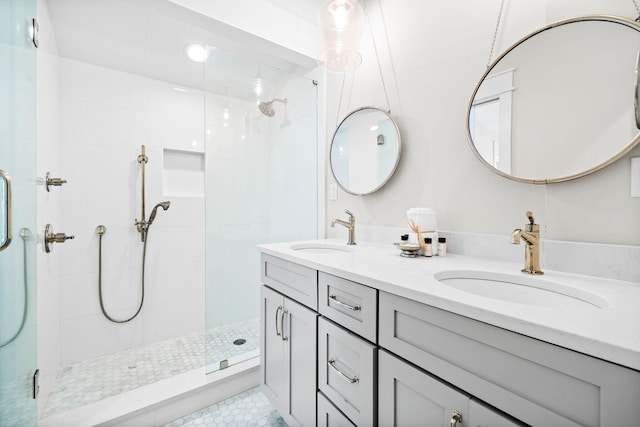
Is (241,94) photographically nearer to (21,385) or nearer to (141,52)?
(141,52)

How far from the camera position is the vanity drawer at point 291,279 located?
1.13 m

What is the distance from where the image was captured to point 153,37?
1788mm

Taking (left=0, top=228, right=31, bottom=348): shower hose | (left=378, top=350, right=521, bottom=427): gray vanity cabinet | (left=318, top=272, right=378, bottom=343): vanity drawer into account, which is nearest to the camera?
(left=378, top=350, right=521, bottom=427): gray vanity cabinet

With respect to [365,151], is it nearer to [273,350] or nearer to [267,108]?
[267,108]

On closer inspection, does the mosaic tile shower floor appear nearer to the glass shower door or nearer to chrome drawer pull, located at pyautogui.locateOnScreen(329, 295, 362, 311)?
the glass shower door

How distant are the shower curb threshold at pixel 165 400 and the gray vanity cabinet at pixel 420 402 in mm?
1150

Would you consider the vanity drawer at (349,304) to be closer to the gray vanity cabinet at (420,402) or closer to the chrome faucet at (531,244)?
the gray vanity cabinet at (420,402)

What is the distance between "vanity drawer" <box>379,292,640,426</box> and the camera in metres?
0.45

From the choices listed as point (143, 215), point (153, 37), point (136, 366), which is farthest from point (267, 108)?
point (136, 366)

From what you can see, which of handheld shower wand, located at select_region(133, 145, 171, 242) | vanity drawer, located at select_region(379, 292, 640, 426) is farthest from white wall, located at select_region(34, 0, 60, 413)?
vanity drawer, located at select_region(379, 292, 640, 426)

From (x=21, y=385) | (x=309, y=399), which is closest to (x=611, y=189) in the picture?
(x=309, y=399)

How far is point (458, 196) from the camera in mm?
1271

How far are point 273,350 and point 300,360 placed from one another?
0.83 feet

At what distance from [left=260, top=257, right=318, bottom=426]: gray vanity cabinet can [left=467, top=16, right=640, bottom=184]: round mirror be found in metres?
0.92
